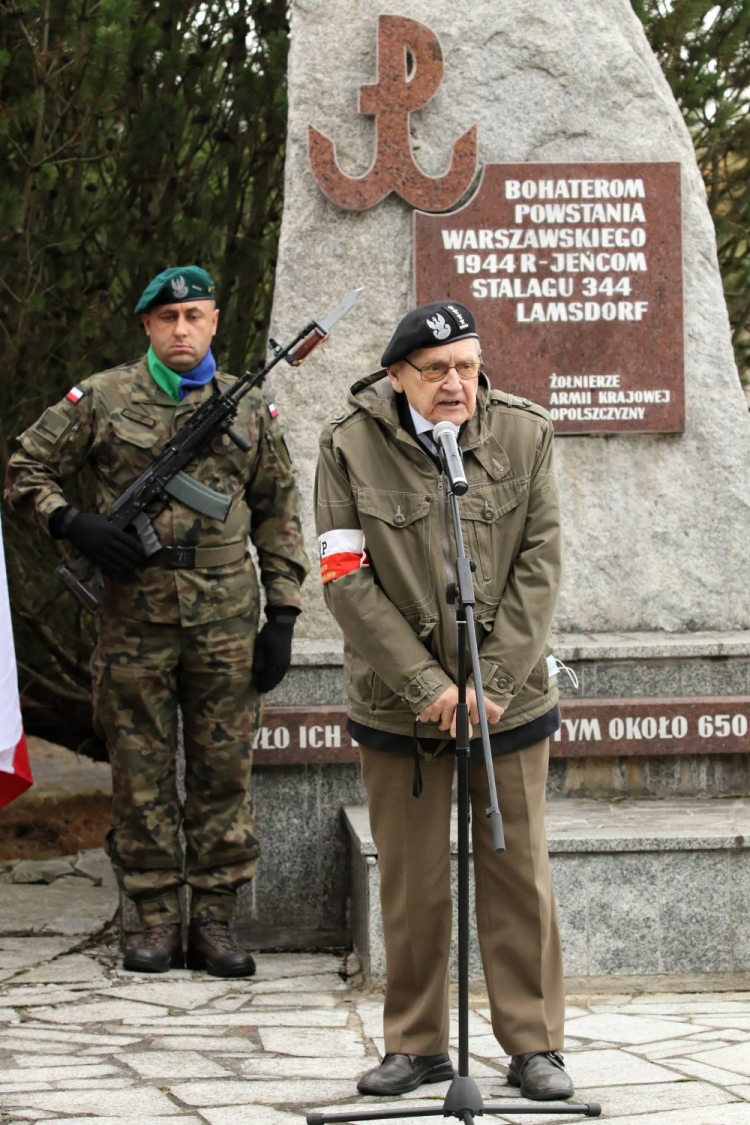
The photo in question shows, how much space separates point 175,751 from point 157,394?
108cm

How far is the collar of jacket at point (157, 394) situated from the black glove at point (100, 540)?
402 mm

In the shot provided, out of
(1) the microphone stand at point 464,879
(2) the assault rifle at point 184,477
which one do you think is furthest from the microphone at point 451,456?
Answer: (2) the assault rifle at point 184,477

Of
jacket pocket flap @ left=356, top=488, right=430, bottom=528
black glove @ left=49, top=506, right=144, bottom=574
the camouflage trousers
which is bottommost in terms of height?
the camouflage trousers

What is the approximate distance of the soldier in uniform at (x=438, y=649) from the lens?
3.45 metres

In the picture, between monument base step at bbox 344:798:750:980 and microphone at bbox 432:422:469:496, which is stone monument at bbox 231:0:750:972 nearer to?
monument base step at bbox 344:798:750:980

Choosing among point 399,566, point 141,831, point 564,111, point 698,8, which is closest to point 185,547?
point 141,831

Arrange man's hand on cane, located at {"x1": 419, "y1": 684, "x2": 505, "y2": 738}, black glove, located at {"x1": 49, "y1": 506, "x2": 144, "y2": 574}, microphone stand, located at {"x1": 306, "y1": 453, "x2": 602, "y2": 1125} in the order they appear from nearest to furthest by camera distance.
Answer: microphone stand, located at {"x1": 306, "y1": 453, "x2": 602, "y2": 1125} → man's hand on cane, located at {"x1": 419, "y1": 684, "x2": 505, "y2": 738} → black glove, located at {"x1": 49, "y1": 506, "x2": 144, "y2": 574}

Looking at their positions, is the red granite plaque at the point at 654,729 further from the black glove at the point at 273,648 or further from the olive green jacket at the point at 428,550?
the olive green jacket at the point at 428,550

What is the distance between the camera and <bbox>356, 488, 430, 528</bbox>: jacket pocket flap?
11.5 feet

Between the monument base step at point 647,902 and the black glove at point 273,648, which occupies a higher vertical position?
the black glove at point 273,648

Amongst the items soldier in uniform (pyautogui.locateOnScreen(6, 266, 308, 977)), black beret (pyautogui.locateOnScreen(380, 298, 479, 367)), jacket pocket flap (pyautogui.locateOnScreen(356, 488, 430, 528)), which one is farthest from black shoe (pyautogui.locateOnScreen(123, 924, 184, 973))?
black beret (pyautogui.locateOnScreen(380, 298, 479, 367))

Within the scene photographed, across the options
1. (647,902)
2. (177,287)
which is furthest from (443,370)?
(647,902)

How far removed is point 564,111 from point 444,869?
10.6ft

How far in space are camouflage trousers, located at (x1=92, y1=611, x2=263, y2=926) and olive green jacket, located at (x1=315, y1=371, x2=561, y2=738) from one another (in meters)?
1.30
